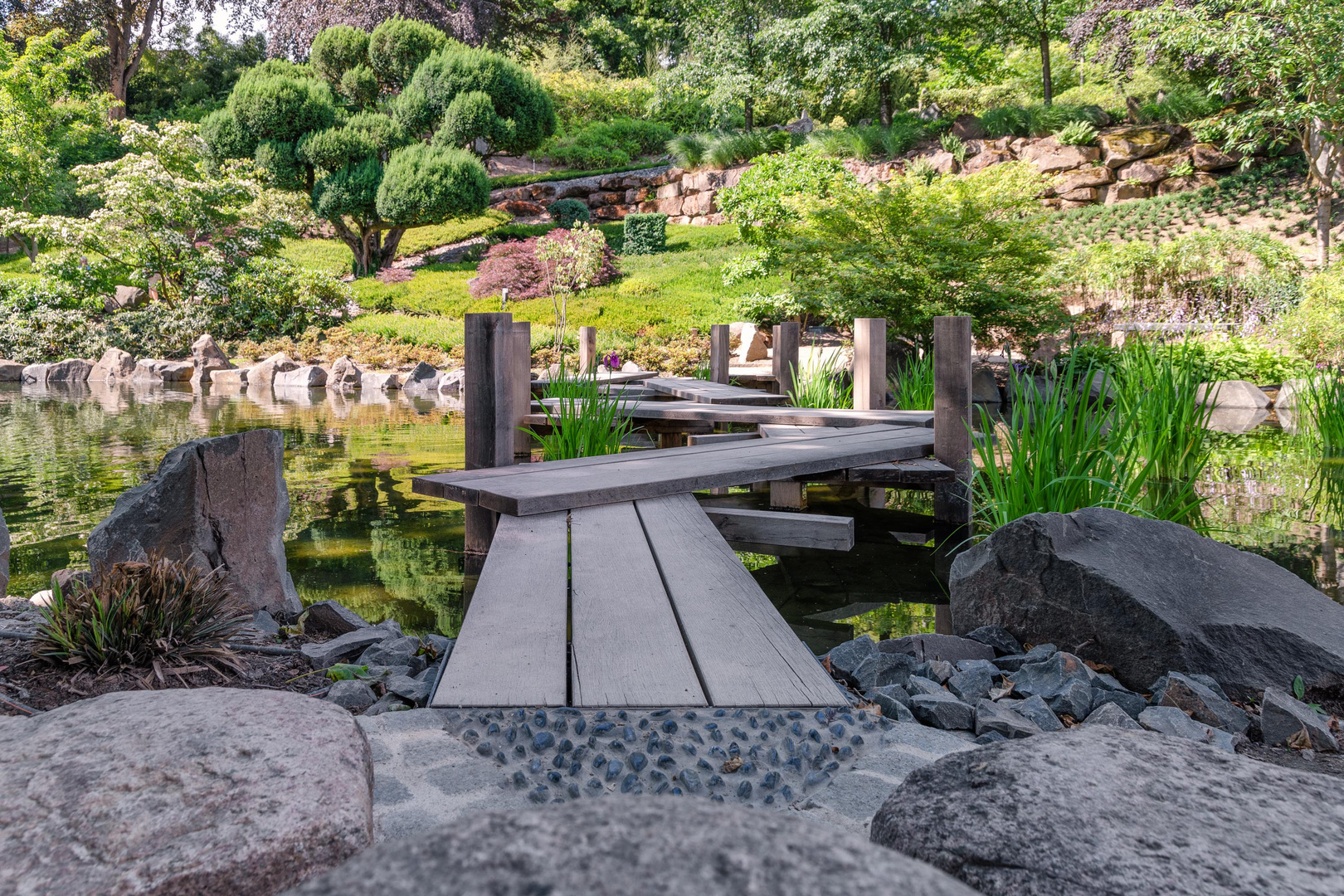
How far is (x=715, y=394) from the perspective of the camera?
6902 millimetres

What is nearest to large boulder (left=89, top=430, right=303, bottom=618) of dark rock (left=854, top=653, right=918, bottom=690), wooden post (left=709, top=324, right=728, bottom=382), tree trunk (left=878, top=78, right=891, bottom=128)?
dark rock (left=854, top=653, right=918, bottom=690)

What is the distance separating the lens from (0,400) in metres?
11.0

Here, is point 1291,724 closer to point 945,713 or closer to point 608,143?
point 945,713

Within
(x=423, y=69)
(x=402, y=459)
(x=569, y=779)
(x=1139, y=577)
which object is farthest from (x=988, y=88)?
(x=569, y=779)

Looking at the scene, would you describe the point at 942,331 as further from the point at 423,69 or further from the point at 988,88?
the point at 988,88

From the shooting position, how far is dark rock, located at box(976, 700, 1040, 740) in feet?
6.55

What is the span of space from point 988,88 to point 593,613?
78.9ft

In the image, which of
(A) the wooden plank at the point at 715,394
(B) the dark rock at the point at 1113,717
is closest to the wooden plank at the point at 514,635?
(B) the dark rock at the point at 1113,717

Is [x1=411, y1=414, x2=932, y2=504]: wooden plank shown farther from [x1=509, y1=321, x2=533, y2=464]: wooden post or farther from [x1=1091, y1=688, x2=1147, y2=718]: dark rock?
[x1=1091, y1=688, x2=1147, y2=718]: dark rock

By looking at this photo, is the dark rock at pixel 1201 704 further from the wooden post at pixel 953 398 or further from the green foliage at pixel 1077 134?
the green foliage at pixel 1077 134

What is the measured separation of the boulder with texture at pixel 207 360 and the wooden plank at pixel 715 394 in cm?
953

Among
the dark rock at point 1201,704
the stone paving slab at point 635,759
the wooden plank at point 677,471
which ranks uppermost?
the wooden plank at point 677,471

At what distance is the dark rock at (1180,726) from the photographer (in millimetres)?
2062

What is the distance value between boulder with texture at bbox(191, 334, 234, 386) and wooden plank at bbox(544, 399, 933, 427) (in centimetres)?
1055
